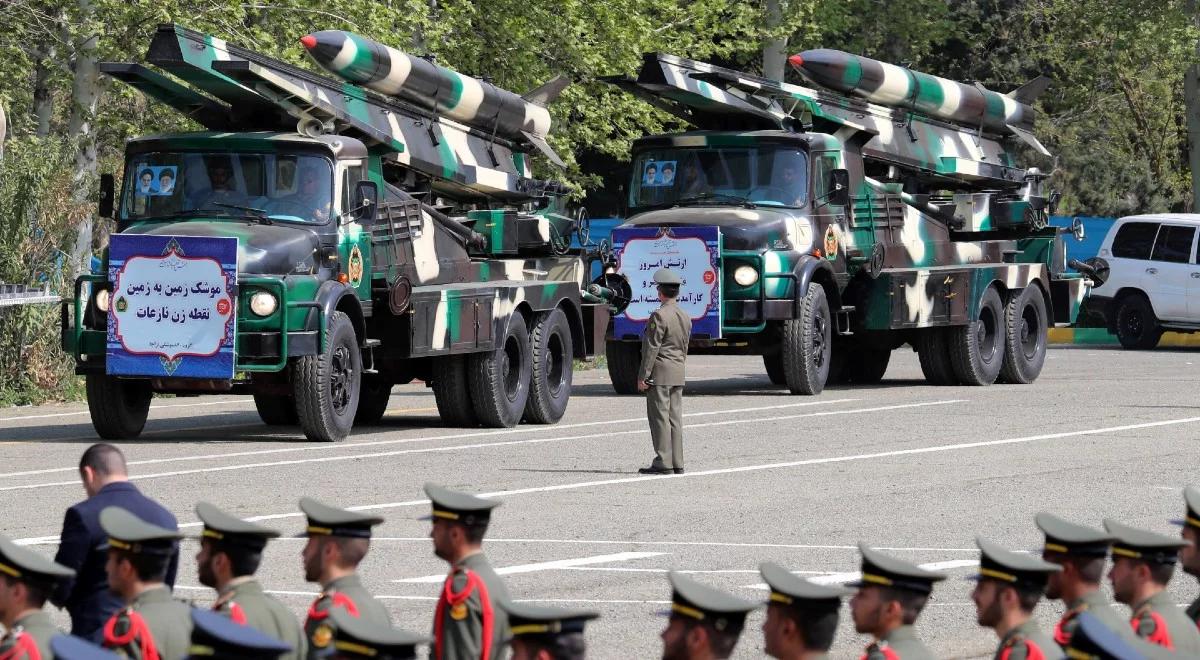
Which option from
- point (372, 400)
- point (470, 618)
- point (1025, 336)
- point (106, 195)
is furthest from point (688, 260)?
point (470, 618)

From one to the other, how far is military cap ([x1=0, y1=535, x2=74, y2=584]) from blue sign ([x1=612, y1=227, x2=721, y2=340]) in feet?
55.3

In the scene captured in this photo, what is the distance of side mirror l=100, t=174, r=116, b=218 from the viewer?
18.7m

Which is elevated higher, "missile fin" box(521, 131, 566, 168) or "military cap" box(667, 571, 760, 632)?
"missile fin" box(521, 131, 566, 168)

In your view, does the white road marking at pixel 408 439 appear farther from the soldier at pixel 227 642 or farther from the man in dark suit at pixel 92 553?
the soldier at pixel 227 642

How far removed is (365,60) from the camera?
19.8 metres

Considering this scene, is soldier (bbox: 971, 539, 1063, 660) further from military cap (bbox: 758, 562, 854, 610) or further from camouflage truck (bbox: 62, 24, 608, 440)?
camouflage truck (bbox: 62, 24, 608, 440)

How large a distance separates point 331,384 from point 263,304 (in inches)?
38.8

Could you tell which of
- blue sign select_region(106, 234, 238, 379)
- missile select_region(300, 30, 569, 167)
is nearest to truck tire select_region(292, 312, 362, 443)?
blue sign select_region(106, 234, 238, 379)

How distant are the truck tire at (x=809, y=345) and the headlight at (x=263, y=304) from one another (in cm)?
718

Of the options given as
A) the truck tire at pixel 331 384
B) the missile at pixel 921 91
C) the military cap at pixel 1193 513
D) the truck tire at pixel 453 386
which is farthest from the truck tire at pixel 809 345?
the military cap at pixel 1193 513

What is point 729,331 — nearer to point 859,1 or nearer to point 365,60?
point 365,60

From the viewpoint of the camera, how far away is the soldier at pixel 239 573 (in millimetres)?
6348

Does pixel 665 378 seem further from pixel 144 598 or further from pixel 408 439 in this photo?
pixel 144 598

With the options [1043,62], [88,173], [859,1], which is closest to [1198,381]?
[88,173]
